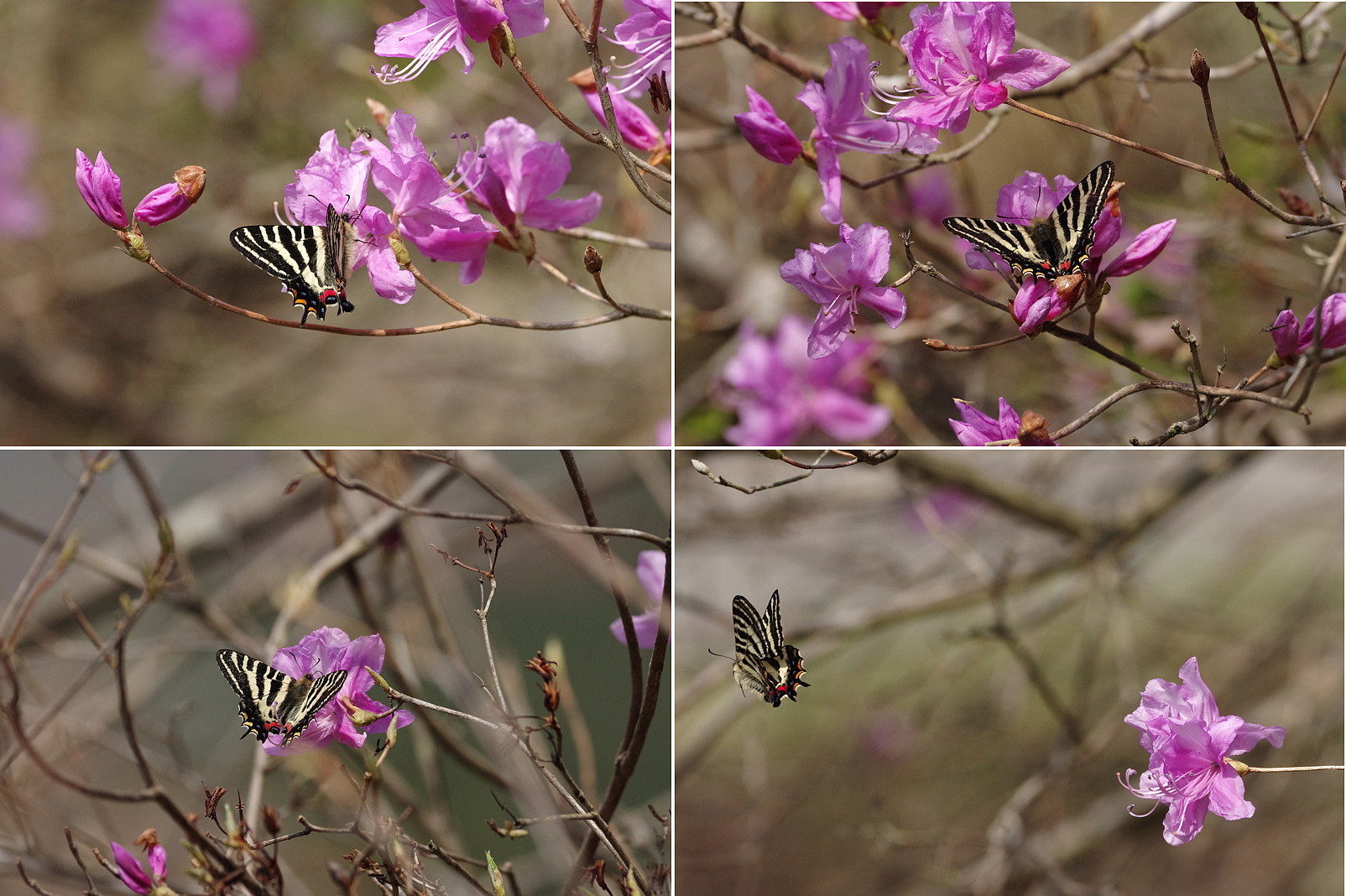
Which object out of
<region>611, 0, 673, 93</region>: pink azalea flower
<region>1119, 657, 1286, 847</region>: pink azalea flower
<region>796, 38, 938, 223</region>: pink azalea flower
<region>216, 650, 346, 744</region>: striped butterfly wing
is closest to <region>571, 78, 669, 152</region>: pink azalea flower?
<region>611, 0, 673, 93</region>: pink azalea flower

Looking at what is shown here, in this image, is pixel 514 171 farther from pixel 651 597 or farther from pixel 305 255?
pixel 651 597

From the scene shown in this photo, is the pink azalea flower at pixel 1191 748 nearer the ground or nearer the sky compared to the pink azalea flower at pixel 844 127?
nearer the ground

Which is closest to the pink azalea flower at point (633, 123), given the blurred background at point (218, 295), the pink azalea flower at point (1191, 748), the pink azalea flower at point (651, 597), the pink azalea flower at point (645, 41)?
the pink azalea flower at point (645, 41)

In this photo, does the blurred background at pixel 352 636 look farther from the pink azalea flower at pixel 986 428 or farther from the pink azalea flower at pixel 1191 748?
the pink azalea flower at pixel 1191 748

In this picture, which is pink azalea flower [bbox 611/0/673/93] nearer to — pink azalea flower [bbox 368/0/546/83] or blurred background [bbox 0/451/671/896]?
pink azalea flower [bbox 368/0/546/83]

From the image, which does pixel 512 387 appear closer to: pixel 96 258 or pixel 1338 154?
pixel 96 258
